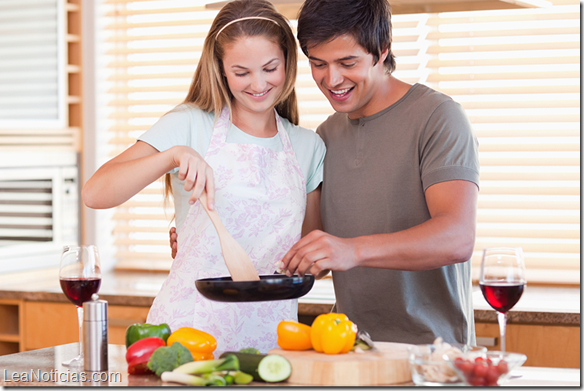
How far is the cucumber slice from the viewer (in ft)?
3.85

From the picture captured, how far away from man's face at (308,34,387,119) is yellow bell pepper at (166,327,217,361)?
74 cm

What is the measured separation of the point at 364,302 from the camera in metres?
1.79

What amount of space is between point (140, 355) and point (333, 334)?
0.37m

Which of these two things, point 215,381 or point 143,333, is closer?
point 215,381

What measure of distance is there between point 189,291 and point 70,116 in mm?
1963

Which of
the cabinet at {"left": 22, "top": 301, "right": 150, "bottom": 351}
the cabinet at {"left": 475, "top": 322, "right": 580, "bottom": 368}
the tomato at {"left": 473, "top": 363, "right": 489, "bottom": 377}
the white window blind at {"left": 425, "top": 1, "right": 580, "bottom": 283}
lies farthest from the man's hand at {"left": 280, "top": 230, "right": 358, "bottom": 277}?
the white window blind at {"left": 425, "top": 1, "right": 580, "bottom": 283}

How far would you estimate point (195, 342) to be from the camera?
131cm

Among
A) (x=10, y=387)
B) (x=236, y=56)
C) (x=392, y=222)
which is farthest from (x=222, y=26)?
(x=10, y=387)

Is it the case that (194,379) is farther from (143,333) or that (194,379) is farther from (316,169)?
(316,169)

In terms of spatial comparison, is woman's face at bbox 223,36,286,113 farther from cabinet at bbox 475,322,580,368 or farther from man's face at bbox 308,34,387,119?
cabinet at bbox 475,322,580,368

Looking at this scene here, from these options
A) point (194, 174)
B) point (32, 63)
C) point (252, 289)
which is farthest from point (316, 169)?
point (32, 63)

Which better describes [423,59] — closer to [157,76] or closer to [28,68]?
[157,76]

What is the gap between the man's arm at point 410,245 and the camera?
1.40m

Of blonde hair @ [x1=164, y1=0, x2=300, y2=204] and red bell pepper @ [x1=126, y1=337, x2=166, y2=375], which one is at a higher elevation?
blonde hair @ [x1=164, y1=0, x2=300, y2=204]
